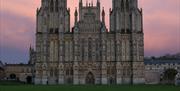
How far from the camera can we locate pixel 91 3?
103625 mm

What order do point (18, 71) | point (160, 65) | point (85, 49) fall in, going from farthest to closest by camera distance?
point (18, 71)
point (160, 65)
point (85, 49)

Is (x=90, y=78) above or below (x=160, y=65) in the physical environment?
below

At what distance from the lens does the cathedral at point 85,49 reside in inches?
3981

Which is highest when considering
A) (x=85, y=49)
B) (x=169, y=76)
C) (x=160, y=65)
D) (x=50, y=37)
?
(x=50, y=37)

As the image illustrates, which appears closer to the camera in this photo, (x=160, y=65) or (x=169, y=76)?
(x=169, y=76)

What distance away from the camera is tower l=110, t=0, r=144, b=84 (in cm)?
10138

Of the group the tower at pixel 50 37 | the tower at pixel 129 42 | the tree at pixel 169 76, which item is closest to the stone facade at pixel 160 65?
the tree at pixel 169 76

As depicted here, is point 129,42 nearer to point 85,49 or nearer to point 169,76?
point 85,49

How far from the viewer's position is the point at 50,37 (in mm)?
102125

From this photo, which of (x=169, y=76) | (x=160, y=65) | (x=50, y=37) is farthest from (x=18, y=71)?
(x=50, y=37)

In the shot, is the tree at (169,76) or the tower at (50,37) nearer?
the tower at (50,37)

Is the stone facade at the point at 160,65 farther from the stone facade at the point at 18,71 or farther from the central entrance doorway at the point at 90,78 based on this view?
the central entrance doorway at the point at 90,78

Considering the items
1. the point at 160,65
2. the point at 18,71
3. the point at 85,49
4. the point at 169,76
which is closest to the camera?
the point at 85,49

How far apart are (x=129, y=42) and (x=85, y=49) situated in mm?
9480
